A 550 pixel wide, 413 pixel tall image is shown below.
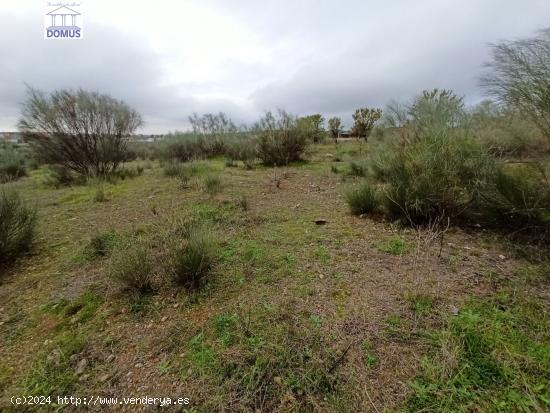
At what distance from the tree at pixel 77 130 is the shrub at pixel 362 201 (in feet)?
29.8

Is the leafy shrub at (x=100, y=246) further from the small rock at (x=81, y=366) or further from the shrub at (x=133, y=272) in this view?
the small rock at (x=81, y=366)

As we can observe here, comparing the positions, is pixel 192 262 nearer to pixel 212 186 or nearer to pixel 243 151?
pixel 212 186

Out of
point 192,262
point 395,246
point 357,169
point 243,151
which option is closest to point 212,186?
point 192,262

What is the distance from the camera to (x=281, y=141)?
10.6m

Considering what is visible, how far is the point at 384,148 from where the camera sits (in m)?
5.43

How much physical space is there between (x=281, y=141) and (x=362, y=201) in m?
6.93

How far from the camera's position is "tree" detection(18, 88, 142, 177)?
850 centimetres

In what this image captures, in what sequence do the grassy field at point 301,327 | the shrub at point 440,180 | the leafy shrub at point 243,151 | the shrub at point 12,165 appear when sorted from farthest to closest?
the shrub at point 12,165, the leafy shrub at point 243,151, the shrub at point 440,180, the grassy field at point 301,327

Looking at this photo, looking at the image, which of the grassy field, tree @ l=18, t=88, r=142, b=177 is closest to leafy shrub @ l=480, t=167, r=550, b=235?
the grassy field

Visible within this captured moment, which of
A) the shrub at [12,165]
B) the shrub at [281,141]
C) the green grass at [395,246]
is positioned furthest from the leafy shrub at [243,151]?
the shrub at [12,165]

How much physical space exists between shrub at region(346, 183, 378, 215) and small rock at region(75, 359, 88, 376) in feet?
12.3

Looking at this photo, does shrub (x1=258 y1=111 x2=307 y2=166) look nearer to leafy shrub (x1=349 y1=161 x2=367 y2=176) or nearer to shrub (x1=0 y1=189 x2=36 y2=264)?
leafy shrub (x1=349 y1=161 x2=367 y2=176)

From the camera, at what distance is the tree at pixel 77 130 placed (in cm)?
850

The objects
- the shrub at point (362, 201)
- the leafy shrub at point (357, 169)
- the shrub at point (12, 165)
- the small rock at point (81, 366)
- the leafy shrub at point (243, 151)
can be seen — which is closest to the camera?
the small rock at point (81, 366)
